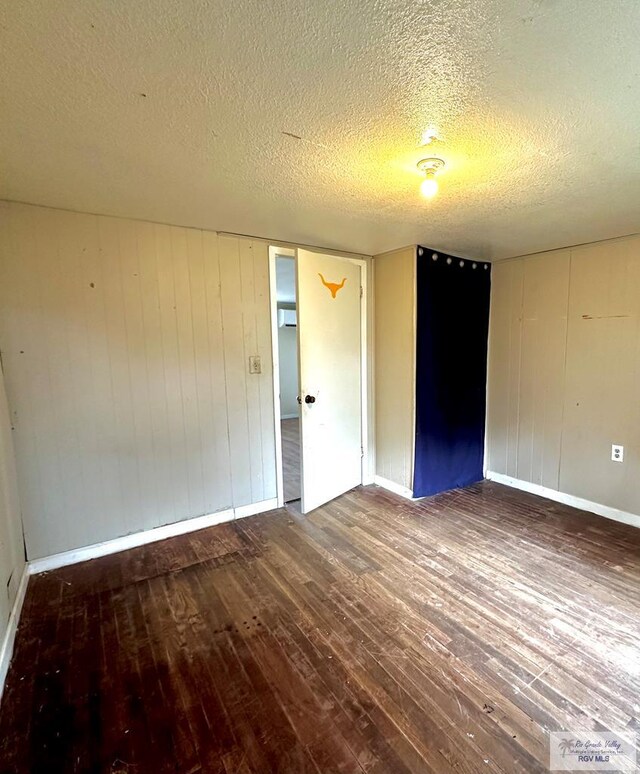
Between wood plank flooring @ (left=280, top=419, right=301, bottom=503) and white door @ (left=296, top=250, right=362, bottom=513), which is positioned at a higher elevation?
white door @ (left=296, top=250, right=362, bottom=513)

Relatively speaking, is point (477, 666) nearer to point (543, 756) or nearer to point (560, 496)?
point (543, 756)

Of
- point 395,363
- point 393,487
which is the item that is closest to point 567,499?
point 393,487

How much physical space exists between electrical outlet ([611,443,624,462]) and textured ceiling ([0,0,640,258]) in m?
1.69

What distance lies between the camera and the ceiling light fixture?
159cm

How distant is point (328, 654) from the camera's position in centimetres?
162

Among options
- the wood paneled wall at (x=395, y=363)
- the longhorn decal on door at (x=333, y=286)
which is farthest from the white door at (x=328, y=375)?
the wood paneled wall at (x=395, y=363)

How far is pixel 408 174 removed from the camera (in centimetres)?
174

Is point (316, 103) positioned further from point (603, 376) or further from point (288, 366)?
point (288, 366)

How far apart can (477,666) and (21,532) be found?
8.08ft

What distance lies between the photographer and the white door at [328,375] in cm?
285

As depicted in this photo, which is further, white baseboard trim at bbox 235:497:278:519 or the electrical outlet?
white baseboard trim at bbox 235:497:278:519

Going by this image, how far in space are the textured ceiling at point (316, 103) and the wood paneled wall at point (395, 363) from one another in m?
1.05

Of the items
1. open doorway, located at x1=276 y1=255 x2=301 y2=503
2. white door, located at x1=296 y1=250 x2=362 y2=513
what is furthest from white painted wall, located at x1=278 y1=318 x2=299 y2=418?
white door, located at x1=296 y1=250 x2=362 y2=513

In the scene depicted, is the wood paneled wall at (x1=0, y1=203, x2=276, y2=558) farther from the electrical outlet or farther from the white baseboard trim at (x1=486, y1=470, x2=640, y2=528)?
the electrical outlet
